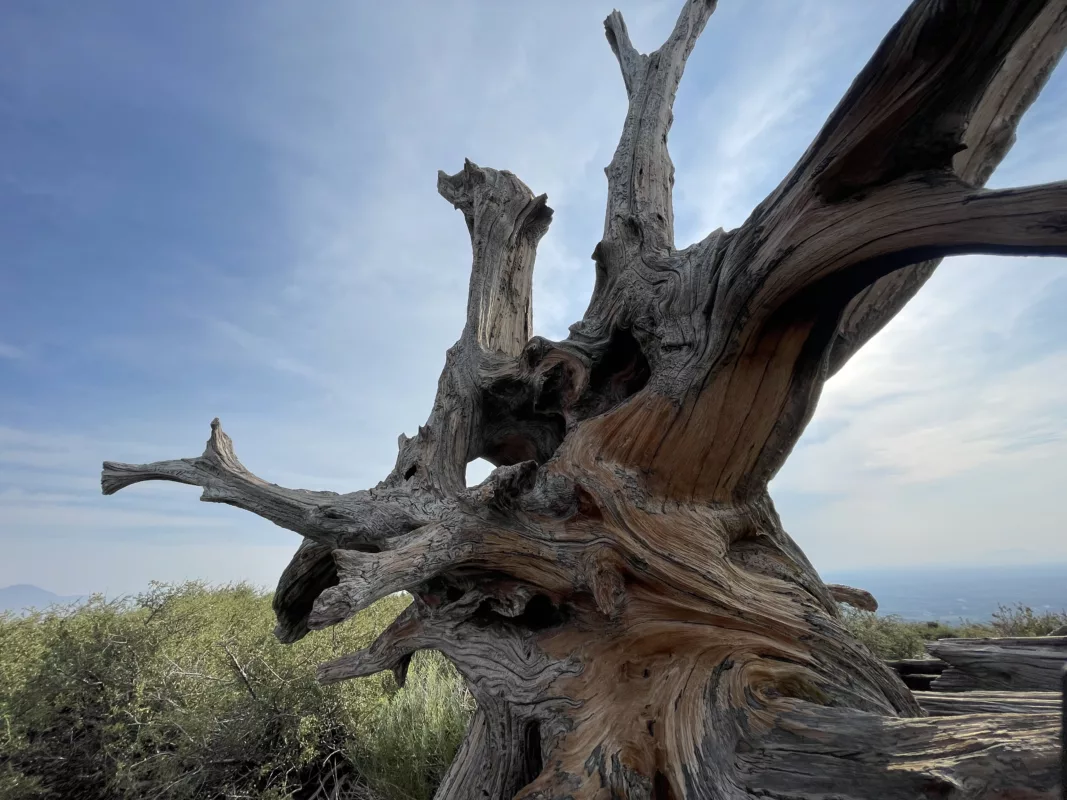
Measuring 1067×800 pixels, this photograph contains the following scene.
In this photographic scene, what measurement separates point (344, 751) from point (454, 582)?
3.35 metres

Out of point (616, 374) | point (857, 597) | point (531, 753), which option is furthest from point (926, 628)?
point (531, 753)

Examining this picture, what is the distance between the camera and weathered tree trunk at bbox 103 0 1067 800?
1800 millimetres

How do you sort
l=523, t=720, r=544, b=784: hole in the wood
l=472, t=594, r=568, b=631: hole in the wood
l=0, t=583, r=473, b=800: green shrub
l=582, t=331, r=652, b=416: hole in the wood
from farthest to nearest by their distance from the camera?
l=0, t=583, r=473, b=800: green shrub
l=582, t=331, r=652, b=416: hole in the wood
l=472, t=594, r=568, b=631: hole in the wood
l=523, t=720, r=544, b=784: hole in the wood

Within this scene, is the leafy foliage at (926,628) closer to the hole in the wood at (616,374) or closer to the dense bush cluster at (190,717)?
the hole in the wood at (616,374)

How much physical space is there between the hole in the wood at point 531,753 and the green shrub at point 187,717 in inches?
84.0

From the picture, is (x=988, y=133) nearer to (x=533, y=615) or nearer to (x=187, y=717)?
(x=533, y=615)

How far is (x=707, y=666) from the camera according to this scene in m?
2.29

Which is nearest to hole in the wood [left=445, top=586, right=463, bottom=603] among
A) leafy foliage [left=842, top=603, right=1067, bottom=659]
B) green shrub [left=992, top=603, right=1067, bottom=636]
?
leafy foliage [left=842, top=603, right=1067, bottom=659]

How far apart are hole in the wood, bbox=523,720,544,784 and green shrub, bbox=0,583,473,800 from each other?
2134mm

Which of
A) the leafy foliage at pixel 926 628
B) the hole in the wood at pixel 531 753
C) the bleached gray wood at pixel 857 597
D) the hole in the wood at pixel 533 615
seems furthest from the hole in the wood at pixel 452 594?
the leafy foliage at pixel 926 628

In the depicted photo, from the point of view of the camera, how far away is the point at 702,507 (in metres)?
2.83

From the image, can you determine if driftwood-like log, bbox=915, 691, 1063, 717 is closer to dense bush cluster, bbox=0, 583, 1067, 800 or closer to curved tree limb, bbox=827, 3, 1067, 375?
curved tree limb, bbox=827, 3, 1067, 375

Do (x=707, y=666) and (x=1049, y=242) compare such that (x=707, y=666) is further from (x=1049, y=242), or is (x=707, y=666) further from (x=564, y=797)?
(x=1049, y=242)

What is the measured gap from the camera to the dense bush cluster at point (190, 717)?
441 centimetres
